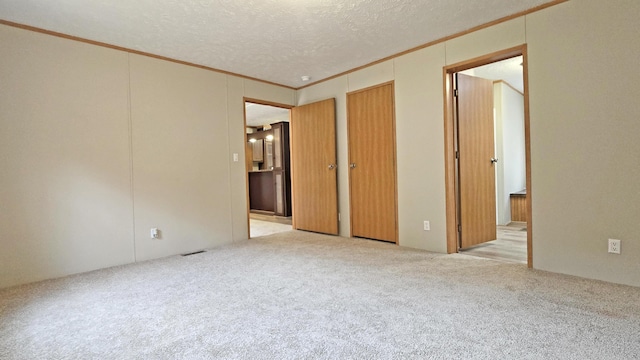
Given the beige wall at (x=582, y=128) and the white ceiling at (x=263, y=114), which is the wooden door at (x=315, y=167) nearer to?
the white ceiling at (x=263, y=114)

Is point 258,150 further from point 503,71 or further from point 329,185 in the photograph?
point 503,71

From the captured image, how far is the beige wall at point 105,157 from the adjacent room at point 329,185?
0.02 meters

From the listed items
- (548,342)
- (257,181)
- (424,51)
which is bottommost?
(548,342)

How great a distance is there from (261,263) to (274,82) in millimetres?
2923

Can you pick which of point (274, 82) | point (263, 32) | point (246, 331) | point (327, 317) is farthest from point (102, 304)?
point (274, 82)

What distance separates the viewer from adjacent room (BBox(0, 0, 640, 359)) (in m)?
1.89

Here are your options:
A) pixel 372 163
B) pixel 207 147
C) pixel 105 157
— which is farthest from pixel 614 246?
pixel 105 157

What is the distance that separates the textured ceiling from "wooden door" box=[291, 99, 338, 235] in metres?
1.14

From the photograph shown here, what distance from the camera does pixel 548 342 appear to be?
1.63 metres

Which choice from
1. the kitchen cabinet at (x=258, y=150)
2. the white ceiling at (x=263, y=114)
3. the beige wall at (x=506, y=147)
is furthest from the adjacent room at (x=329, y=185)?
the kitchen cabinet at (x=258, y=150)

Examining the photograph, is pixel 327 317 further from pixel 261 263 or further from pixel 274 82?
pixel 274 82

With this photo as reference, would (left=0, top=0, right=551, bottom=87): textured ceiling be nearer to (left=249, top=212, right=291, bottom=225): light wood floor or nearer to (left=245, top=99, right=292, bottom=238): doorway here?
(left=245, top=99, right=292, bottom=238): doorway

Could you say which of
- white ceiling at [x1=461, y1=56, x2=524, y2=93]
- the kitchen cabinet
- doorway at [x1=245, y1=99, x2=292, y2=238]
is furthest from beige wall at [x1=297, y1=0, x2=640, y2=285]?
the kitchen cabinet

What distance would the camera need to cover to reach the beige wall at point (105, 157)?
9.34 ft
